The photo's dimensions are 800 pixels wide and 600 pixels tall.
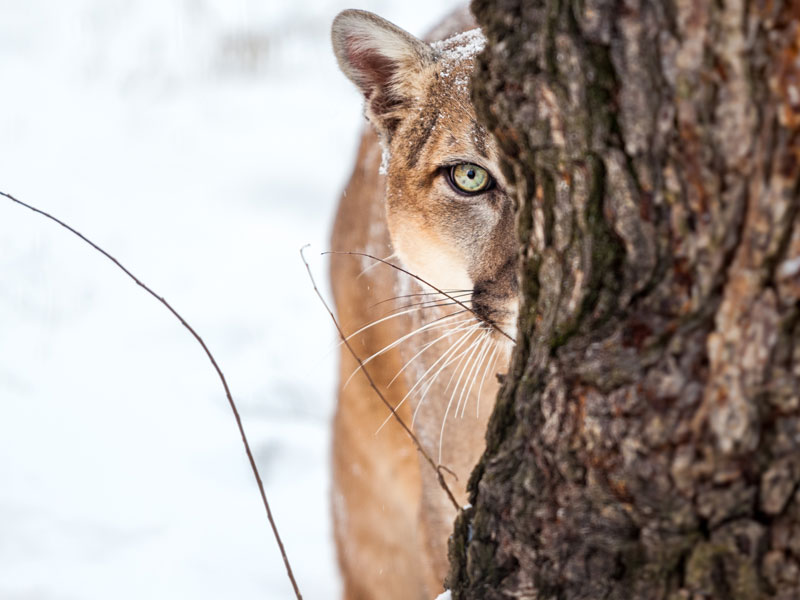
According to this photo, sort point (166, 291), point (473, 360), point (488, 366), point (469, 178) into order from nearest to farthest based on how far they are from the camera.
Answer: point (488, 366), point (469, 178), point (473, 360), point (166, 291)

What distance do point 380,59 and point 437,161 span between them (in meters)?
0.43

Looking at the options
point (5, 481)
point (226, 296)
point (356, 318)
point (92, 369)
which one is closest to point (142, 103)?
point (226, 296)

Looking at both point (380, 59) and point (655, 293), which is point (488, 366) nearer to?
point (380, 59)

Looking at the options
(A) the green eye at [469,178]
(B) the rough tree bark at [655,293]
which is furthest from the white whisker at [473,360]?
(B) the rough tree bark at [655,293]

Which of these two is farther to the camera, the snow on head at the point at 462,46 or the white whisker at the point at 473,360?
the snow on head at the point at 462,46

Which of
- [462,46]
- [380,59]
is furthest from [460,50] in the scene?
[380,59]

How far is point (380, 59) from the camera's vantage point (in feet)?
8.82

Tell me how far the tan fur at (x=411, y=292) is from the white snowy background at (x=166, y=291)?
411 millimetres

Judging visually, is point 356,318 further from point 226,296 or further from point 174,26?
point 174,26

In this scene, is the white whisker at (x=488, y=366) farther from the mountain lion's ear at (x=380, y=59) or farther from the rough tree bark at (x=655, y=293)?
the rough tree bark at (x=655, y=293)

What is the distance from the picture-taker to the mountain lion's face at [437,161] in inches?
91.4

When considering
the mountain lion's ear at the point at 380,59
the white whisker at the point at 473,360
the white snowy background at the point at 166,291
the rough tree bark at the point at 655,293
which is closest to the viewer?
the rough tree bark at the point at 655,293

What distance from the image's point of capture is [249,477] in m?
3.89

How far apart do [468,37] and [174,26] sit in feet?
17.1
